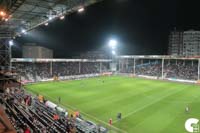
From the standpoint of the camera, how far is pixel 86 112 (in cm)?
1878

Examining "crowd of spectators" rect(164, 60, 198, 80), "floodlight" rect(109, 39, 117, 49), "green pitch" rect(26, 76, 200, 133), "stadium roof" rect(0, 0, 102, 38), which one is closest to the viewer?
"stadium roof" rect(0, 0, 102, 38)

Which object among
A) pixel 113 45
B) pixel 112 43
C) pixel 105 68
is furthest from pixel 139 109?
pixel 105 68

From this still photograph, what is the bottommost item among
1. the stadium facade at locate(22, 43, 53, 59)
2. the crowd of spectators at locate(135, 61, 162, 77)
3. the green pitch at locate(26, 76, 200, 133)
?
the green pitch at locate(26, 76, 200, 133)

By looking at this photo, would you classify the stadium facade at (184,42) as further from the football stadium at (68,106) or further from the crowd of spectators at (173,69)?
the football stadium at (68,106)

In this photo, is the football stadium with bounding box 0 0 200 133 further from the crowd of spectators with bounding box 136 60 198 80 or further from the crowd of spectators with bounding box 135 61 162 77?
the crowd of spectators with bounding box 135 61 162 77

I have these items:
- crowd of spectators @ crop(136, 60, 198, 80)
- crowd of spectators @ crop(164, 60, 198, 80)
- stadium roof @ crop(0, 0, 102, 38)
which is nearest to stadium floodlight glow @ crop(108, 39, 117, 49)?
crowd of spectators @ crop(136, 60, 198, 80)

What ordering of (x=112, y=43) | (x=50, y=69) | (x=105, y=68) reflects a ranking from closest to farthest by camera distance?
(x=50, y=69) < (x=112, y=43) < (x=105, y=68)

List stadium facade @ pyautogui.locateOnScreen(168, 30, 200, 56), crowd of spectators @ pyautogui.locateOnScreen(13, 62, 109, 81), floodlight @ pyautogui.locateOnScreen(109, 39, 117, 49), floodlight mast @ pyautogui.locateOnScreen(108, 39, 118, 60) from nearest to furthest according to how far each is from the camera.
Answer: crowd of spectators @ pyautogui.locateOnScreen(13, 62, 109, 81) < floodlight @ pyautogui.locateOnScreen(109, 39, 117, 49) < floodlight mast @ pyautogui.locateOnScreen(108, 39, 118, 60) < stadium facade @ pyautogui.locateOnScreen(168, 30, 200, 56)

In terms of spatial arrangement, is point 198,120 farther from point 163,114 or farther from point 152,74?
point 152,74

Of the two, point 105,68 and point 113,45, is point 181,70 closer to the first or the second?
point 113,45

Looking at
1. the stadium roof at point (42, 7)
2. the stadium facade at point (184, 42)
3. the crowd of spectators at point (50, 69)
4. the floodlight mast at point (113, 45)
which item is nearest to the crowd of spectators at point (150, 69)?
the floodlight mast at point (113, 45)

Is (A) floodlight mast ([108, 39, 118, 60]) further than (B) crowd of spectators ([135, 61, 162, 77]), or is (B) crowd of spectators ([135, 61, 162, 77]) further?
(A) floodlight mast ([108, 39, 118, 60])

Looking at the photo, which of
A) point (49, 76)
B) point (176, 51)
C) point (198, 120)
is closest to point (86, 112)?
point (198, 120)

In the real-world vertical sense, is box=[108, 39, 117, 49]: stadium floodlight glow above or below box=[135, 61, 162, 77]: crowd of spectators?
above
